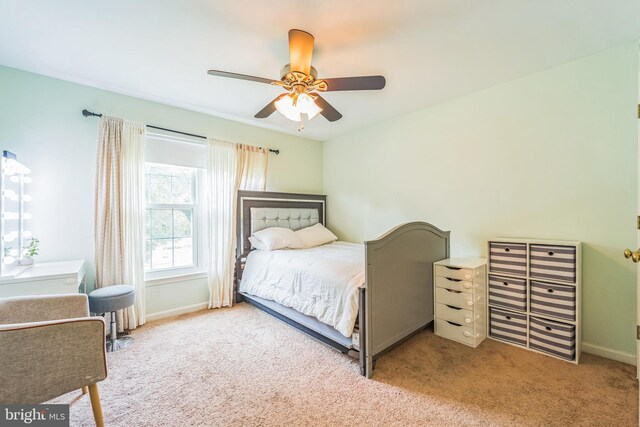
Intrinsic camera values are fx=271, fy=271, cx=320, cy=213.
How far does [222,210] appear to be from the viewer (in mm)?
3445

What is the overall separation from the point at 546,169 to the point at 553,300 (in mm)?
1138

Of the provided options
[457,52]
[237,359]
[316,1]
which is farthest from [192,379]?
[457,52]

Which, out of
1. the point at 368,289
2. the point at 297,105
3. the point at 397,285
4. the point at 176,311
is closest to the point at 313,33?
the point at 297,105

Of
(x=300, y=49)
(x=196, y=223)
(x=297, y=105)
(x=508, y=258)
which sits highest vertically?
(x=300, y=49)

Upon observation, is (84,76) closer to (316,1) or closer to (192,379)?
(316,1)

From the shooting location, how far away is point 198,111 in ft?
11.0

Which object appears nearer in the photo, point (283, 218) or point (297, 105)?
point (297, 105)

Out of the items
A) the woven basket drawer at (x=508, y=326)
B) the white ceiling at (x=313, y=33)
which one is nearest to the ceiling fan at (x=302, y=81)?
the white ceiling at (x=313, y=33)

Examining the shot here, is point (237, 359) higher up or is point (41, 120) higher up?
point (41, 120)

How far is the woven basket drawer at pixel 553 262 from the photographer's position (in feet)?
6.98

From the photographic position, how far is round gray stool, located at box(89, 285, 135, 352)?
2281 mm

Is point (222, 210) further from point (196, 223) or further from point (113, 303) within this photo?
point (113, 303)

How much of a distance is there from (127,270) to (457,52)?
12.0 ft

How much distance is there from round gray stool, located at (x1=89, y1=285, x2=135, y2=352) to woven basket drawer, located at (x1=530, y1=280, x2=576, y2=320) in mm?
3541
